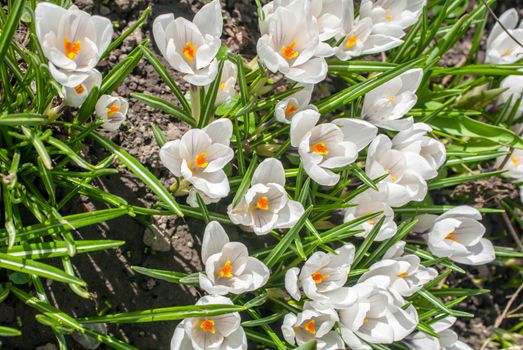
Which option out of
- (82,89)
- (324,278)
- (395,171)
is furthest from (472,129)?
(82,89)

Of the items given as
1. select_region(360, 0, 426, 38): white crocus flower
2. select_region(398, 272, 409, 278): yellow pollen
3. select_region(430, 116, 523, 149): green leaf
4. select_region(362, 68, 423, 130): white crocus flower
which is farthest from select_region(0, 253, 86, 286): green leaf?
select_region(430, 116, 523, 149): green leaf

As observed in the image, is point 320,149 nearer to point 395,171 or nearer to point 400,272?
point 395,171

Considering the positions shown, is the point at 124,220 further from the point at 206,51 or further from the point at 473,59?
the point at 473,59

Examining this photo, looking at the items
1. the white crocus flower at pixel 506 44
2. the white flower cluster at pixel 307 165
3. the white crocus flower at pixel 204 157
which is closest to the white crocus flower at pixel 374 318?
the white flower cluster at pixel 307 165

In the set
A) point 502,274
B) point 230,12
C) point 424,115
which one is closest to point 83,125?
point 230,12

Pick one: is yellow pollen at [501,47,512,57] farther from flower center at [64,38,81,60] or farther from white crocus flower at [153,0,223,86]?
flower center at [64,38,81,60]

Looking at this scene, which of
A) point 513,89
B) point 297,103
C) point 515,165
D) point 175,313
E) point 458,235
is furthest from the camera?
point 513,89
